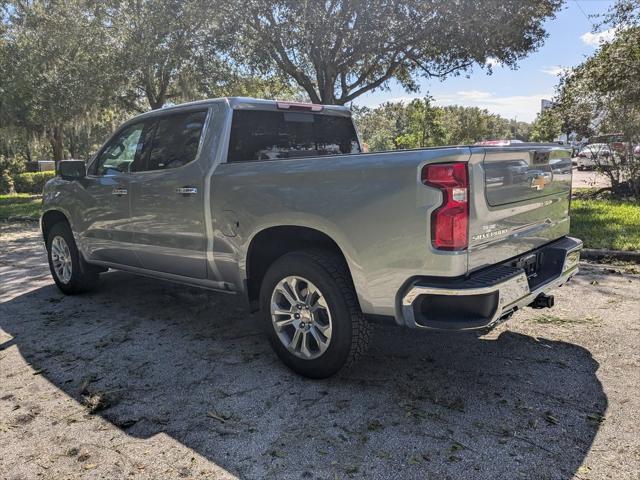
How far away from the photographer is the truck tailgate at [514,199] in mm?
2871

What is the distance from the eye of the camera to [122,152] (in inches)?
199

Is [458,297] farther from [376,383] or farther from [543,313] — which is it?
[543,313]

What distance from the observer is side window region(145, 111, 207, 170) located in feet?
14.0

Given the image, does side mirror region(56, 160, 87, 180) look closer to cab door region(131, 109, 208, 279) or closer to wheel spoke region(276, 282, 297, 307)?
cab door region(131, 109, 208, 279)

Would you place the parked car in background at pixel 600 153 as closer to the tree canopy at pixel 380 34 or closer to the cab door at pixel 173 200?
the tree canopy at pixel 380 34

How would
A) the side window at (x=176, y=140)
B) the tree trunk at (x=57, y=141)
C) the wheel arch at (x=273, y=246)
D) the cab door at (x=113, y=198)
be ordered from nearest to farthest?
the wheel arch at (x=273, y=246) < the side window at (x=176, y=140) < the cab door at (x=113, y=198) < the tree trunk at (x=57, y=141)

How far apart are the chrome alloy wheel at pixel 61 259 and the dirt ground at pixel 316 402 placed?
34.2 inches

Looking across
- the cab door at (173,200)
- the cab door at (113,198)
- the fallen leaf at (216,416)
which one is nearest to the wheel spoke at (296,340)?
the fallen leaf at (216,416)

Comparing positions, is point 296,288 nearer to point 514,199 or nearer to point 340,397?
point 340,397

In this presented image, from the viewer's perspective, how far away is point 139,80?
17172 millimetres

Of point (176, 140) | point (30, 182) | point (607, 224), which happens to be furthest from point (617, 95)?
point (30, 182)

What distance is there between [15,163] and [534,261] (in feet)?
102

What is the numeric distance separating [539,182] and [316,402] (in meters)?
2.07

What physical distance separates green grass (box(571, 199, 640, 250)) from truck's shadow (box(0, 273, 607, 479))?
3.91 metres
